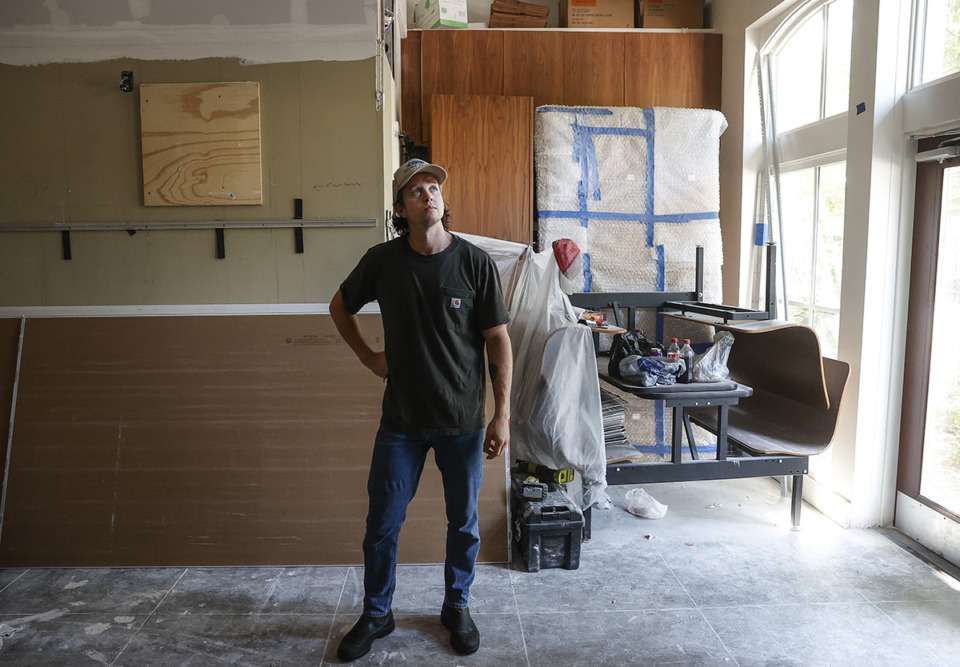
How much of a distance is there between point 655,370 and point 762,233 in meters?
1.43

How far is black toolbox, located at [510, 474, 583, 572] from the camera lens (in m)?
2.80

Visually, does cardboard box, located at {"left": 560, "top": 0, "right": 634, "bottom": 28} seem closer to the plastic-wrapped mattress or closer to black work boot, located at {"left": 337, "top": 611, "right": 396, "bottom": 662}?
the plastic-wrapped mattress

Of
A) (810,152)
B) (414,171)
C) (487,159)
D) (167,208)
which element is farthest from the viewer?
(487,159)

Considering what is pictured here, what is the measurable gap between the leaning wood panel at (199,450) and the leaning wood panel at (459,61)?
69.7 inches

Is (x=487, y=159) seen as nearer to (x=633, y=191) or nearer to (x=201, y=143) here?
(x=633, y=191)

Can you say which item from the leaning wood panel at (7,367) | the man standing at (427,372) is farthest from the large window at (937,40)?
the leaning wood panel at (7,367)

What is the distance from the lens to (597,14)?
4.09 m

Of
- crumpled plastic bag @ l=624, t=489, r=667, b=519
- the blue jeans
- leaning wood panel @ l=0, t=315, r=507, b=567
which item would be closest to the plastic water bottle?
crumpled plastic bag @ l=624, t=489, r=667, b=519

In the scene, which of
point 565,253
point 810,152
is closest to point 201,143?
point 565,253

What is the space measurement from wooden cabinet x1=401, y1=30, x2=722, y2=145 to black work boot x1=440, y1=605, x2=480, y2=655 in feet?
8.61

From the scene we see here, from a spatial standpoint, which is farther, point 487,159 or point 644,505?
point 487,159

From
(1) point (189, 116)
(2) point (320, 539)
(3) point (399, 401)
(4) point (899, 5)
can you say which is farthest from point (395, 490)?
(4) point (899, 5)

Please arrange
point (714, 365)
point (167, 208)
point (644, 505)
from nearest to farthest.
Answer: point (167, 208)
point (714, 365)
point (644, 505)

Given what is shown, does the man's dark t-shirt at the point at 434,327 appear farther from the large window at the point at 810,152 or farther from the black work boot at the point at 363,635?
the large window at the point at 810,152
